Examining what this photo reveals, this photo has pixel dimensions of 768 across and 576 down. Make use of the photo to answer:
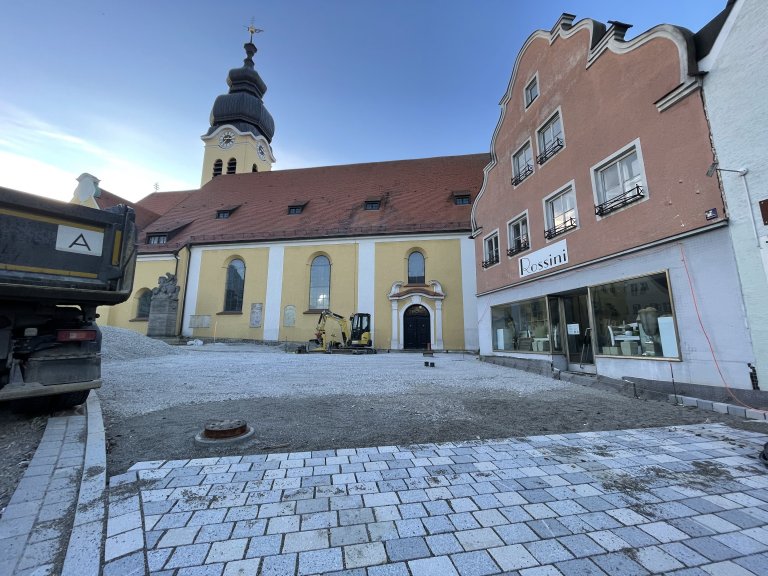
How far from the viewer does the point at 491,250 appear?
44.0 ft

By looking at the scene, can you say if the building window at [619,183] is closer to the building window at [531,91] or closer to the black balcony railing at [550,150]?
the black balcony railing at [550,150]

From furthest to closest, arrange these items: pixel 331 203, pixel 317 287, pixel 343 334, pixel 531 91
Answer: pixel 331 203, pixel 317 287, pixel 343 334, pixel 531 91

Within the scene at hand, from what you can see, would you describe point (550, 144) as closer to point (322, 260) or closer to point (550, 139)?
point (550, 139)

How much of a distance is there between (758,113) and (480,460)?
621 cm

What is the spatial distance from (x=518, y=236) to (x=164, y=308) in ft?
66.9

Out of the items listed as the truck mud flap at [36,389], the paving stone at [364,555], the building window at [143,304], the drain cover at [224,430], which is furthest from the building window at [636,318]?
the building window at [143,304]

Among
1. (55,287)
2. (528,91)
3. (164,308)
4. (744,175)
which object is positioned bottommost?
(55,287)

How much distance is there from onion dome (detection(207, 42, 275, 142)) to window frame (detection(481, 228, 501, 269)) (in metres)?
29.7

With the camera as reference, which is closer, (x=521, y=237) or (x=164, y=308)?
(x=521, y=237)

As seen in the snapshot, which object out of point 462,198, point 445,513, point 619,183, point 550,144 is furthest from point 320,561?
point 462,198

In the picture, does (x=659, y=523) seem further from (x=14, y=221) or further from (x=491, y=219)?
(x=491, y=219)

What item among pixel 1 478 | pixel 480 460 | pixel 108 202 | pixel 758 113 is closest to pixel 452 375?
pixel 480 460

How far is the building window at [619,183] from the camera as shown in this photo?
23.0ft

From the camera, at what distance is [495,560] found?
1821mm
